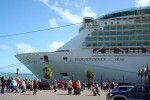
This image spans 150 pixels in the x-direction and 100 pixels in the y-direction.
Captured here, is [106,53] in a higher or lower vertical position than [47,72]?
higher

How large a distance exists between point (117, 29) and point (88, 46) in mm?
5315

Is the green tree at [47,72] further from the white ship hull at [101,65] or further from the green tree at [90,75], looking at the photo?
the green tree at [90,75]

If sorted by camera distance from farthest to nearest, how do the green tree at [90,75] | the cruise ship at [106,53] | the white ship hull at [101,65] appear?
the cruise ship at [106,53] < the white ship hull at [101,65] < the green tree at [90,75]

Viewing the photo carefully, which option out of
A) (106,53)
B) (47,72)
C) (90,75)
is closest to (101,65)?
(106,53)

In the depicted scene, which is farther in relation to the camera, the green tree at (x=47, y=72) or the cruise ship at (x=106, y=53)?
the cruise ship at (x=106, y=53)

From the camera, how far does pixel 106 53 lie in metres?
55.6

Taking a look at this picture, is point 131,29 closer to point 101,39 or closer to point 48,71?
point 101,39

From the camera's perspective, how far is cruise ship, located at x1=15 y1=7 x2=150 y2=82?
179ft

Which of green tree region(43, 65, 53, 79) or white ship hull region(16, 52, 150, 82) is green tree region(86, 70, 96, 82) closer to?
Result: white ship hull region(16, 52, 150, 82)

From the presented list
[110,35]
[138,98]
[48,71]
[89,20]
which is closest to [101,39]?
[110,35]

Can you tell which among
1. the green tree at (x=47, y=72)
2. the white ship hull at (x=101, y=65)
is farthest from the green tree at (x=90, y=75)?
the green tree at (x=47, y=72)

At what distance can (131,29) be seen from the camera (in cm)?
5641

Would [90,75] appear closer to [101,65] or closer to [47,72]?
[101,65]

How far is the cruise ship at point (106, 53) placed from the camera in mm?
54656
